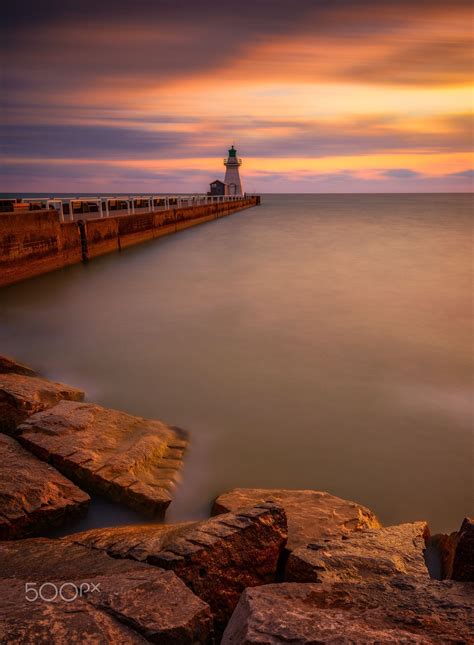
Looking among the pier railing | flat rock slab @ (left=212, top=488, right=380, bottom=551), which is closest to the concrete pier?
the pier railing

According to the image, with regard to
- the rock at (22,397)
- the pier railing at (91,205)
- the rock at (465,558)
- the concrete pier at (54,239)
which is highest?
the pier railing at (91,205)

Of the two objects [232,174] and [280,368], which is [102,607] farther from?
[232,174]

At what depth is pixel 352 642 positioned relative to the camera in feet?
3.91

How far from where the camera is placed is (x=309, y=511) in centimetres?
248

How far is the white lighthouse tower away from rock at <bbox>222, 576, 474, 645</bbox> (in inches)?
2001

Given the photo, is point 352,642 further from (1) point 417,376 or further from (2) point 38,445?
(1) point 417,376

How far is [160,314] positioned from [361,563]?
6.24 meters

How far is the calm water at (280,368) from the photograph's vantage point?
3.22 metres

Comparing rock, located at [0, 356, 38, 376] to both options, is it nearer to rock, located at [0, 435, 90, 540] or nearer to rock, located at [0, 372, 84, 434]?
rock, located at [0, 372, 84, 434]

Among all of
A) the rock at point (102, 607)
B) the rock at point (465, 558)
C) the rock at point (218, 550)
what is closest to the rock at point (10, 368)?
the rock at point (218, 550)

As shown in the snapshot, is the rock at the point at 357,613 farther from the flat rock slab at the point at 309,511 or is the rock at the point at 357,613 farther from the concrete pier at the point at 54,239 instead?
the concrete pier at the point at 54,239

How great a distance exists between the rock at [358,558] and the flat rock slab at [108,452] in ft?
3.25

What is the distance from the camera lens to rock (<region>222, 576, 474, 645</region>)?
1.23 m

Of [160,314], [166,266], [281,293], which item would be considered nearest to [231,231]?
[166,266]
